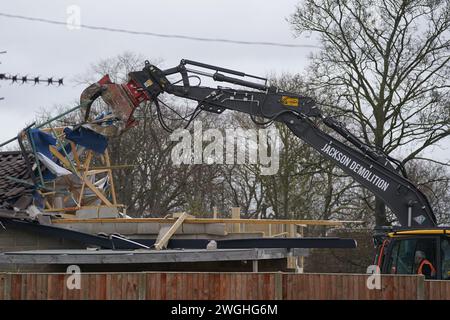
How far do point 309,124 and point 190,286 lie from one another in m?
5.65

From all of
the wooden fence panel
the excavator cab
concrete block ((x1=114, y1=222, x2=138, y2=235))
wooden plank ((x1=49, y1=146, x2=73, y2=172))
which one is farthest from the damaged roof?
the wooden fence panel

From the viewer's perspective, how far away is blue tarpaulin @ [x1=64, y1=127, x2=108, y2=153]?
20297mm

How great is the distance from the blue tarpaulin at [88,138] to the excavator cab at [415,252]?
7.91 meters

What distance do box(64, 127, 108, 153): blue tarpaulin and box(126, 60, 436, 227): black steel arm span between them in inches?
114

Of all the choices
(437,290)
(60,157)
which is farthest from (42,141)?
(437,290)

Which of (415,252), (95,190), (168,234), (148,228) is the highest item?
(95,190)

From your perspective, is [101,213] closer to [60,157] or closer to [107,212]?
[107,212]

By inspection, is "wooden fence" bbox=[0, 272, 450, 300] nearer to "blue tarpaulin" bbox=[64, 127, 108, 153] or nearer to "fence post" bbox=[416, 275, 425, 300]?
"fence post" bbox=[416, 275, 425, 300]

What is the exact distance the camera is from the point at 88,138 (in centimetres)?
2042

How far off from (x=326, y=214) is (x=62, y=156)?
20.5m

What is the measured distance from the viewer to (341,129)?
56.4ft

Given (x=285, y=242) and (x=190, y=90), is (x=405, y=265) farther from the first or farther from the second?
(x=190, y=90)
